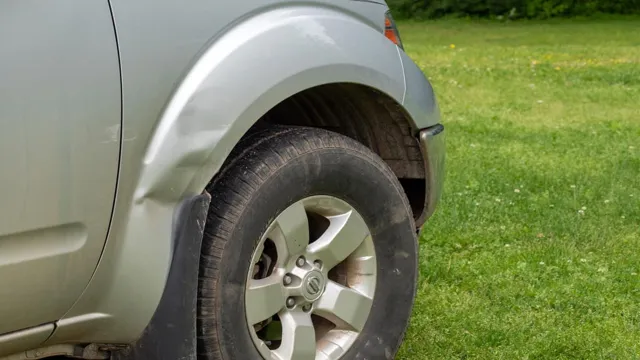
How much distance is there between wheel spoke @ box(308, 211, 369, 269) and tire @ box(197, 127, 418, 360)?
0.04 metres

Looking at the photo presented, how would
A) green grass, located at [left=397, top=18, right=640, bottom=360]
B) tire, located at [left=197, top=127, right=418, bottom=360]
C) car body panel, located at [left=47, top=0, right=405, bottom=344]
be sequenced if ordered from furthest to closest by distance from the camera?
green grass, located at [left=397, top=18, right=640, bottom=360] → tire, located at [left=197, top=127, right=418, bottom=360] → car body panel, located at [left=47, top=0, right=405, bottom=344]

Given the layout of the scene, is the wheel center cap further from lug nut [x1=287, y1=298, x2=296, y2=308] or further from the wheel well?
the wheel well

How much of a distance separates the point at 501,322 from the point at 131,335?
5.85ft

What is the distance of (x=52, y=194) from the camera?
7.48 ft

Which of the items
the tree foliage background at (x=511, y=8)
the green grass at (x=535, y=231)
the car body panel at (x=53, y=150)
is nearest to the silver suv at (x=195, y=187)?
the car body panel at (x=53, y=150)

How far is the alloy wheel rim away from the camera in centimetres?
280

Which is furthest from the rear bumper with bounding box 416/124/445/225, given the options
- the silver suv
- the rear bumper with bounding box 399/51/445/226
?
the silver suv

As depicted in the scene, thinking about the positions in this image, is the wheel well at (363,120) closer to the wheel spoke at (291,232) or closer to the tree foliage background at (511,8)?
the wheel spoke at (291,232)

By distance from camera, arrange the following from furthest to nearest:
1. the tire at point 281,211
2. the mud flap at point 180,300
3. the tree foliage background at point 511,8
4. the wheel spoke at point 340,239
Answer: the tree foliage background at point 511,8, the wheel spoke at point 340,239, the tire at point 281,211, the mud flap at point 180,300

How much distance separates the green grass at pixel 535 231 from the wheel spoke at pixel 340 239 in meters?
0.70

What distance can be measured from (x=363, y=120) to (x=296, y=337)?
0.87m

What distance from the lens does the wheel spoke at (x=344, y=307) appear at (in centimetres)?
294

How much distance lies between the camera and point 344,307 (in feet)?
9.77

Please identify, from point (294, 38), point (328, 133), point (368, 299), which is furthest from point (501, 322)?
point (294, 38)
